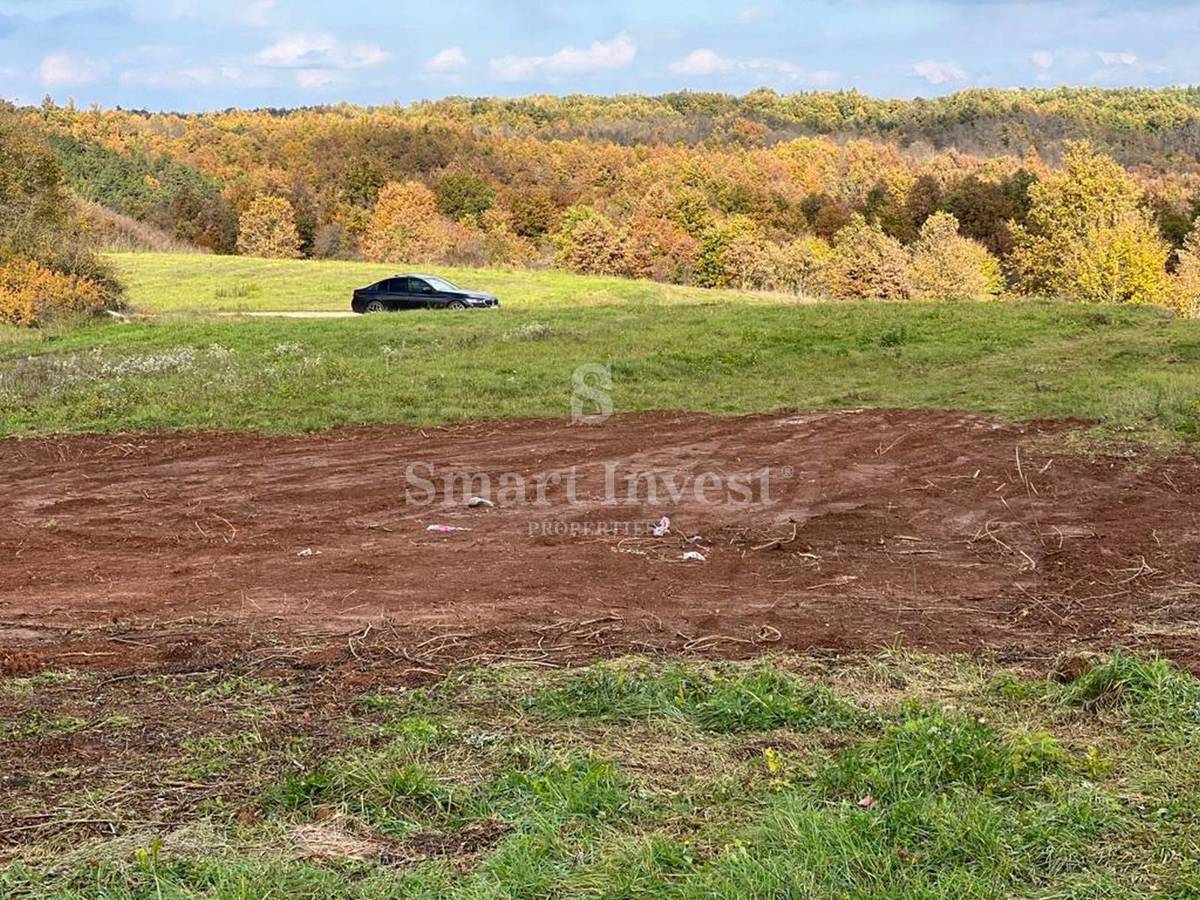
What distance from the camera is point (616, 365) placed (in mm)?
16672

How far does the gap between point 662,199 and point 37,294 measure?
50.1 metres

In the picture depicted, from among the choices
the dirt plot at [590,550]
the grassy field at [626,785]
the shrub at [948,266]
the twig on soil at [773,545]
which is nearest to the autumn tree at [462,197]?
the shrub at [948,266]

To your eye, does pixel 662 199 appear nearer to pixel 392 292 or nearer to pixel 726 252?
pixel 726 252

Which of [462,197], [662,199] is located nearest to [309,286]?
[462,197]

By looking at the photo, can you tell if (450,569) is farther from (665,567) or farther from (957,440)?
(957,440)

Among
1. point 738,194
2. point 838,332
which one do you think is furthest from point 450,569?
point 738,194

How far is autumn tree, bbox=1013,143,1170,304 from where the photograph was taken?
43312mm

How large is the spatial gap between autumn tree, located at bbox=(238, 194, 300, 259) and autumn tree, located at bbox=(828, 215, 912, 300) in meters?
30.8

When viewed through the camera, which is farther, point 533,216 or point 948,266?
point 533,216

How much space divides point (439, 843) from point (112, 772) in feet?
4.79

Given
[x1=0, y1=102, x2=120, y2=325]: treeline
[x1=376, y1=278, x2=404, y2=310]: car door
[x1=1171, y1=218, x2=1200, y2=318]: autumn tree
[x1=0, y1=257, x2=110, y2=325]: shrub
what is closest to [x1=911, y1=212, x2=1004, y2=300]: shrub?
[x1=1171, y1=218, x2=1200, y2=318]: autumn tree

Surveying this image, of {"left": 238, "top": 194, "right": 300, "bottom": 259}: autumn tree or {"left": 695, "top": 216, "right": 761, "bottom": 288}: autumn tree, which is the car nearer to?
{"left": 695, "top": 216, "right": 761, "bottom": 288}: autumn tree

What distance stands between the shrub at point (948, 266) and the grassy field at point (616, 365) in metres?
26.9

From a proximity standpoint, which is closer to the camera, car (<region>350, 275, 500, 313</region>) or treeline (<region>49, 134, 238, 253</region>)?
car (<region>350, 275, 500, 313</region>)
